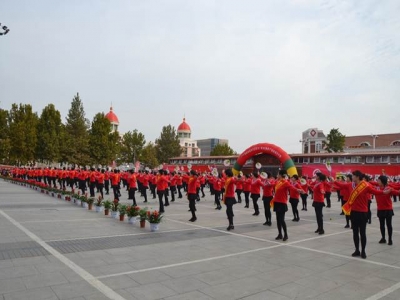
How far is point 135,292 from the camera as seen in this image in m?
4.83

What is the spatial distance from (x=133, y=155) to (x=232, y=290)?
69960mm

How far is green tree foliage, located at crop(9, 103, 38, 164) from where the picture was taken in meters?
45.9

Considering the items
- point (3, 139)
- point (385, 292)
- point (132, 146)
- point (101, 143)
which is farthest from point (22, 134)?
point (385, 292)

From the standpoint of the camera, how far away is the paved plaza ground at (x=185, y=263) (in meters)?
4.94

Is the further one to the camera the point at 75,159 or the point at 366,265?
the point at 75,159

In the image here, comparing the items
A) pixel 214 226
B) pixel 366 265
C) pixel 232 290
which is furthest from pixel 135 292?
pixel 214 226

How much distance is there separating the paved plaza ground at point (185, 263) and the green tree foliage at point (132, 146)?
62.6 meters

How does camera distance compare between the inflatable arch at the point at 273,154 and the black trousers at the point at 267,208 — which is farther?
the inflatable arch at the point at 273,154

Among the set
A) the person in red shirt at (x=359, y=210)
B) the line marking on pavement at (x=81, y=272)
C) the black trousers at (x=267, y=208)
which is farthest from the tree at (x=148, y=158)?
the person in red shirt at (x=359, y=210)

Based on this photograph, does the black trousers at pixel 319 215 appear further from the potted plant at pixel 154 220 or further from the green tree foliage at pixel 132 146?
the green tree foliage at pixel 132 146

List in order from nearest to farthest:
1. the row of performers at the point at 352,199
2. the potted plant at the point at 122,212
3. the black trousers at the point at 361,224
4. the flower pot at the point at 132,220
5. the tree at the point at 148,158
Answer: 1. the black trousers at the point at 361,224
2. the row of performers at the point at 352,199
3. the flower pot at the point at 132,220
4. the potted plant at the point at 122,212
5. the tree at the point at 148,158

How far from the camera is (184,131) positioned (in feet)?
Result: 316

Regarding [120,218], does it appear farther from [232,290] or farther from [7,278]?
[232,290]

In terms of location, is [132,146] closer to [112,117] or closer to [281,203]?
[112,117]
